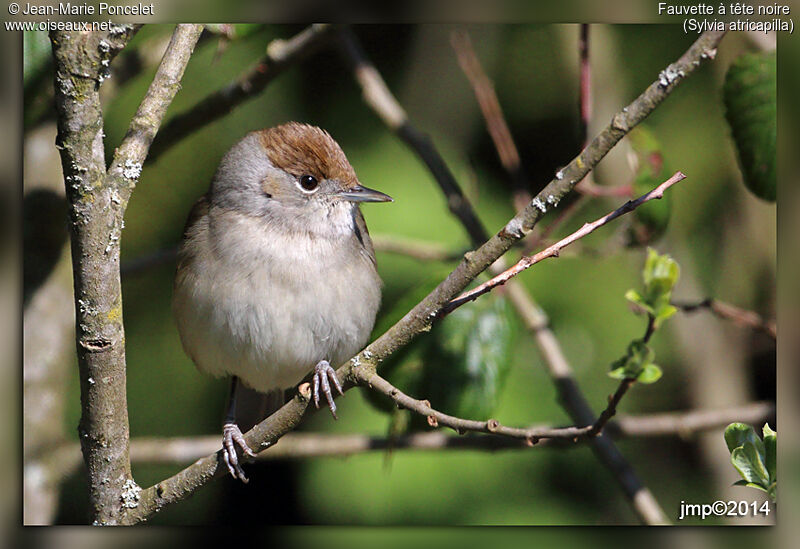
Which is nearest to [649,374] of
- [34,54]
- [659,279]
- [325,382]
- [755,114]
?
[659,279]

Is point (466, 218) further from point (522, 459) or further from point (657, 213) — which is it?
point (522, 459)

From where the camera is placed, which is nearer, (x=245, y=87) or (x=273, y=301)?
(x=273, y=301)

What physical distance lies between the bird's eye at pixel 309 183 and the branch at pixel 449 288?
0.64m

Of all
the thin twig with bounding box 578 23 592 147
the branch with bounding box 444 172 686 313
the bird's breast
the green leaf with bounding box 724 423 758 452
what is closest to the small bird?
the bird's breast

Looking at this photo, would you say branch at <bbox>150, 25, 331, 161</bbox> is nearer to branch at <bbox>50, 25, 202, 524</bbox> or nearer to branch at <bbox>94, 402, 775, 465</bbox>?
branch at <bbox>50, 25, 202, 524</bbox>

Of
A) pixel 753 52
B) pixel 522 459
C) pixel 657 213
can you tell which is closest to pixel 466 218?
pixel 657 213

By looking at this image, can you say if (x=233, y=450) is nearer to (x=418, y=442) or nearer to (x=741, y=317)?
(x=418, y=442)

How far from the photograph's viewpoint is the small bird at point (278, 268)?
6.81 feet

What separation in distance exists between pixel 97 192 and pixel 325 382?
0.68 m

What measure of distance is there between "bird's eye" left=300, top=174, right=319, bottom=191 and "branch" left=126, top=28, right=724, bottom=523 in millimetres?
636

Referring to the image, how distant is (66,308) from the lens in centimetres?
251

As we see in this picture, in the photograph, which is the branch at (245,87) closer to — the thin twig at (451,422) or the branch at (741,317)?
the thin twig at (451,422)

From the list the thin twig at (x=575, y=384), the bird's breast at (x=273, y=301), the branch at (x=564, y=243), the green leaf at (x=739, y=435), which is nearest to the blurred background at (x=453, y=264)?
the thin twig at (x=575, y=384)

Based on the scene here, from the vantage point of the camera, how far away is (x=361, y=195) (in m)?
2.21
